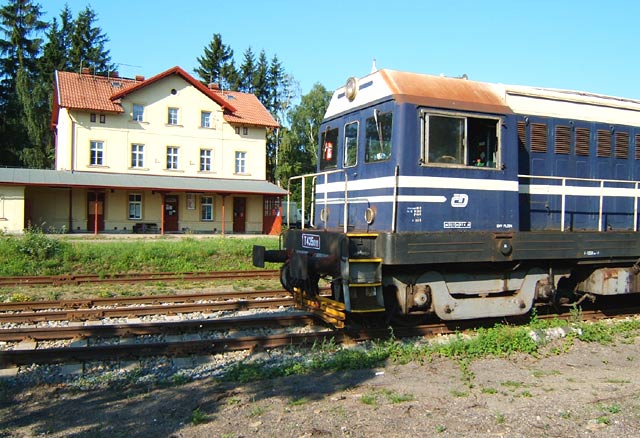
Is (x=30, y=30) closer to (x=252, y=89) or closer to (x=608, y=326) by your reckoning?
(x=252, y=89)

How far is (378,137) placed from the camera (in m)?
7.92

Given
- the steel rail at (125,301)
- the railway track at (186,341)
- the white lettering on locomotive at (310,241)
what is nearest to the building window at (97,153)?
the steel rail at (125,301)

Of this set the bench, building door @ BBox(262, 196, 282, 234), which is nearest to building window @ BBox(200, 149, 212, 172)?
building door @ BBox(262, 196, 282, 234)

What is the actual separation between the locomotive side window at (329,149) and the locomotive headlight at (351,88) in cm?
68

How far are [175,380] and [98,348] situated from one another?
4.56 ft

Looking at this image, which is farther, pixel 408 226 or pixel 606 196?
pixel 606 196

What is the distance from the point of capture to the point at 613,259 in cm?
902

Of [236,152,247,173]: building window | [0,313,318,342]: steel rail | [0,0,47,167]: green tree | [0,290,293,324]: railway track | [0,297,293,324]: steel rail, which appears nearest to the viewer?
[0,313,318,342]: steel rail

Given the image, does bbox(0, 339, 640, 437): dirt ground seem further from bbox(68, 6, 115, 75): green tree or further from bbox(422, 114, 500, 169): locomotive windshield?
bbox(68, 6, 115, 75): green tree

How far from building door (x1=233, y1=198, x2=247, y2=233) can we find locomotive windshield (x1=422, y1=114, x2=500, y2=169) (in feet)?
97.3

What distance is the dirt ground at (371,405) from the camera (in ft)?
14.9

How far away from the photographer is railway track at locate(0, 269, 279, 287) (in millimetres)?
13977

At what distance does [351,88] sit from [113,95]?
29.4 m

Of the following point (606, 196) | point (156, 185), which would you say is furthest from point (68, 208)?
point (606, 196)
